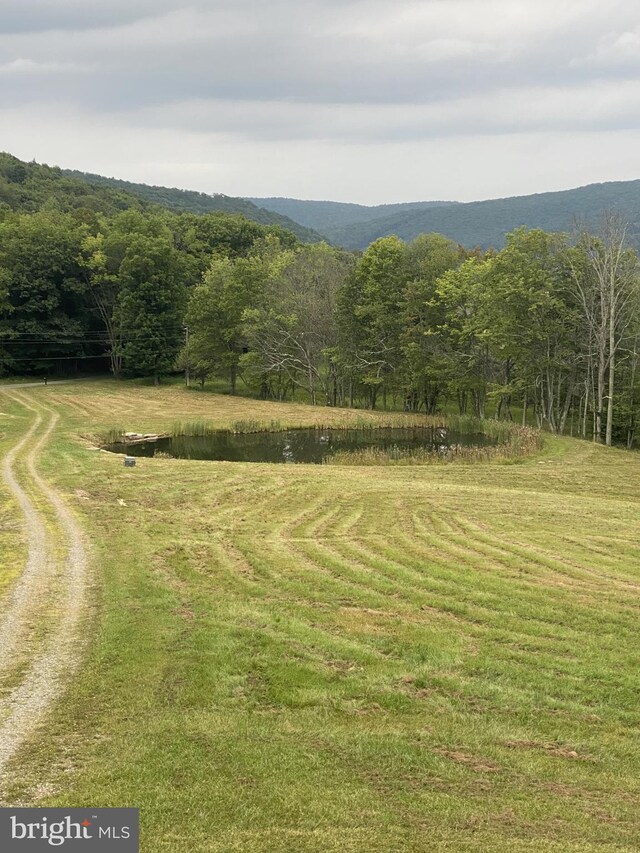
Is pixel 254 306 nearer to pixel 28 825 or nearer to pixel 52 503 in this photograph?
pixel 52 503

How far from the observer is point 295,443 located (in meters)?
37.7

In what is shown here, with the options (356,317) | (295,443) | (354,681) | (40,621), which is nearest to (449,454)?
(295,443)

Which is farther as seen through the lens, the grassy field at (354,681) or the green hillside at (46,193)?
the green hillside at (46,193)

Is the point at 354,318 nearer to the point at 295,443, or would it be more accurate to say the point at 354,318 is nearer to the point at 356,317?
the point at 356,317

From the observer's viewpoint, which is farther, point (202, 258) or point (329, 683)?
point (202, 258)

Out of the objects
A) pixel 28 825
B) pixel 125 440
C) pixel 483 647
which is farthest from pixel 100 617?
pixel 125 440

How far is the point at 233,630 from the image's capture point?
10195mm

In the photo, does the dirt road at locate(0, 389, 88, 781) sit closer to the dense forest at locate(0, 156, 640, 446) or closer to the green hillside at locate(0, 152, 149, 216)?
the dense forest at locate(0, 156, 640, 446)

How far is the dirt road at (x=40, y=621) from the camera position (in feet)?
25.1

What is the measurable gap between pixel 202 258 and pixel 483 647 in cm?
7687

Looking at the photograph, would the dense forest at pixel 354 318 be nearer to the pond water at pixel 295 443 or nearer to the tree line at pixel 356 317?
the tree line at pixel 356 317

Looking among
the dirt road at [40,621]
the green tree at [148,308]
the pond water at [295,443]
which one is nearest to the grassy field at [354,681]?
the dirt road at [40,621]

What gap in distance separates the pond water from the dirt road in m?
15.1

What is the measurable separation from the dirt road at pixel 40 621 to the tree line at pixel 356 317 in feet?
98.4
